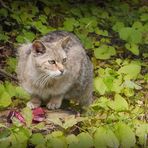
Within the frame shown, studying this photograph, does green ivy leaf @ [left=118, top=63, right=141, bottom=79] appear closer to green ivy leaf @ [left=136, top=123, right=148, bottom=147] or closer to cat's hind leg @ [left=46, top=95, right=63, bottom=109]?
cat's hind leg @ [left=46, top=95, right=63, bottom=109]

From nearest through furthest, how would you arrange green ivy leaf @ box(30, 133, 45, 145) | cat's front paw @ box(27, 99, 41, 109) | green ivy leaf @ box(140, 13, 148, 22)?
green ivy leaf @ box(30, 133, 45, 145) → cat's front paw @ box(27, 99, 41, 109) → green ivy leaf @ box(140, 13, 148, 22)

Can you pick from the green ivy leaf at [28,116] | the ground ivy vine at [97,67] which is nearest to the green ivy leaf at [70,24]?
the ground ivy vine at [97,67]

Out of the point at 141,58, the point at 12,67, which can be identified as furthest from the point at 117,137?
the point at 141,58

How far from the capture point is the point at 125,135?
5.00m

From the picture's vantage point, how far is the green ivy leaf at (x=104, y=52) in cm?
777

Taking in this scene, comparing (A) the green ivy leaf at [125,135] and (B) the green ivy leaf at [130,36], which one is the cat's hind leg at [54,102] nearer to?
(A) the green ivy leaf at [125,135]

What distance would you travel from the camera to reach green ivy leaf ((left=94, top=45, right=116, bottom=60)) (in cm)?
777

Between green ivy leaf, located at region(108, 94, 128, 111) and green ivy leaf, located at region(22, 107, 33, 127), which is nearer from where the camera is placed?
green ivy leaf, located at region(22, 107, 33, 127)

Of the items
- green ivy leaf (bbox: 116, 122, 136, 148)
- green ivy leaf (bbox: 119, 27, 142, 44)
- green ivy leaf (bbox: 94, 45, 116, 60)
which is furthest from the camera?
green ivy leaf (bbox: 119, 27, 142, 44)

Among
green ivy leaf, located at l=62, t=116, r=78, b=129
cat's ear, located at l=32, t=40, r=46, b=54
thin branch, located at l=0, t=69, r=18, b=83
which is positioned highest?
cat's ear, located at l=32, t=40, r=46, b=54

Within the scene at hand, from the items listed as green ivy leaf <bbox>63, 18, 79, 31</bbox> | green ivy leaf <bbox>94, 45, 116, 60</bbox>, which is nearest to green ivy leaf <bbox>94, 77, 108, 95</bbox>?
green ivy leaf <bbox>94, 45, 116, 60</bbox>

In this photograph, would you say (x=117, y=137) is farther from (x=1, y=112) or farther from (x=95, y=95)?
(x=95, y=95)

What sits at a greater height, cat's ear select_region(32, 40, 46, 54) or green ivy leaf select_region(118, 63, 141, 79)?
cat's ear select_region(32, 40, 46, 54)

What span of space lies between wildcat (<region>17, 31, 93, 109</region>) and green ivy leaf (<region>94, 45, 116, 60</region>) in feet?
5.00
